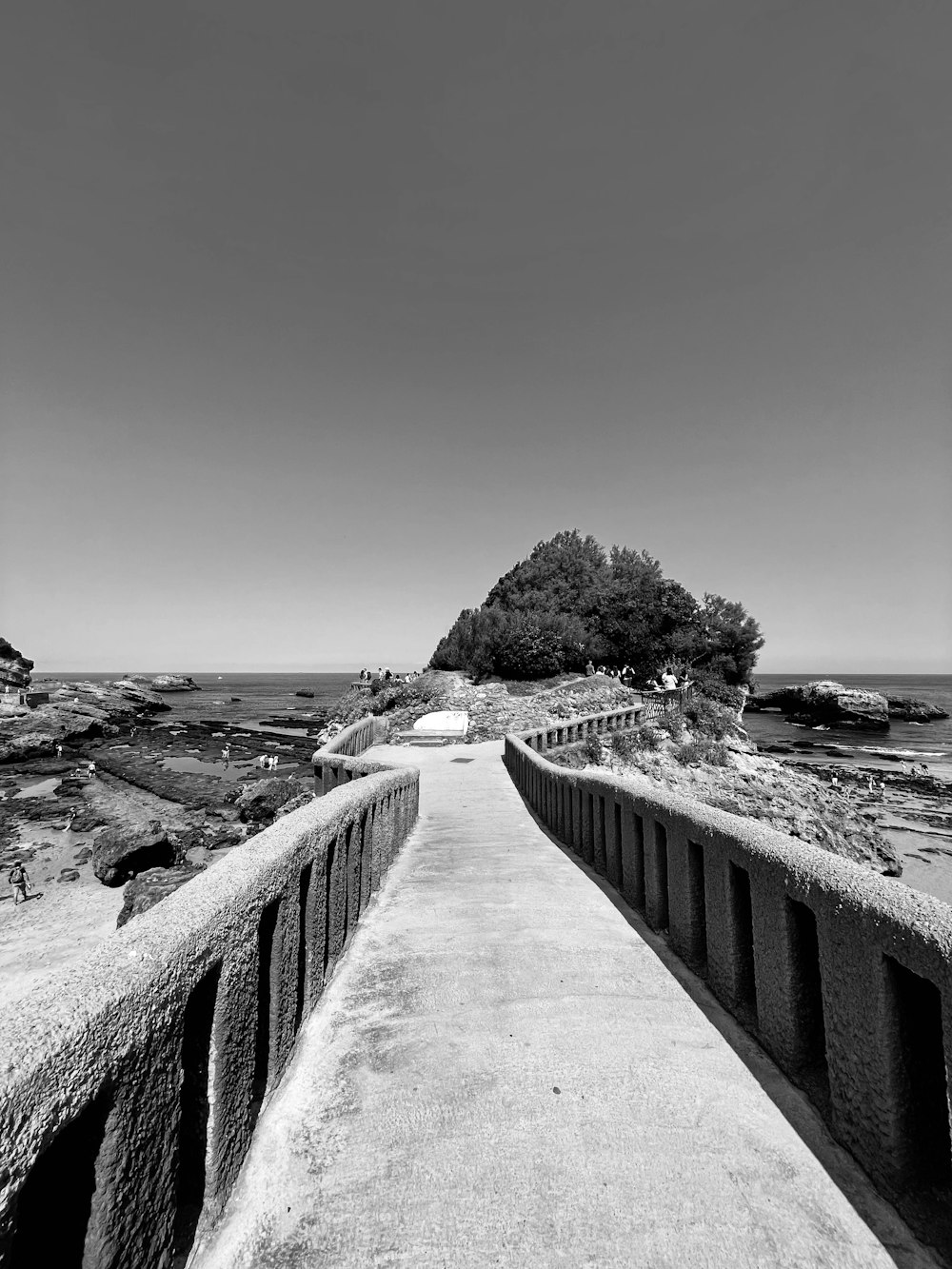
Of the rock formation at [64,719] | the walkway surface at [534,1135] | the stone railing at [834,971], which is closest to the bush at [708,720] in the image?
the stone railing at [834,971]

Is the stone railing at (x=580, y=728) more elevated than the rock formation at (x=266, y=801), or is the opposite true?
the stone railing at (x=580, y=728)

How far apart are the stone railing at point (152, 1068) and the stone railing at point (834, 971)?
2.39 meters

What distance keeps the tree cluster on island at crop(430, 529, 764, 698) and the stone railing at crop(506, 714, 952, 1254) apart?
29514mm

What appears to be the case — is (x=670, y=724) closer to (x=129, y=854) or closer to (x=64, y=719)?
(x=129, y=854)

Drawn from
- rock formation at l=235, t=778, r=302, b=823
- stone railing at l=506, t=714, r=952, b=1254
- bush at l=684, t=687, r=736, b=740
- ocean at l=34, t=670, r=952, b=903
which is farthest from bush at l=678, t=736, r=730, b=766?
stone railing at l=506, t=714, r=952, b=1254

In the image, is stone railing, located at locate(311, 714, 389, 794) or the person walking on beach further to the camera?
the person walking on beach

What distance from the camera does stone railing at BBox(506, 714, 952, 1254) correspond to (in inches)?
79.7

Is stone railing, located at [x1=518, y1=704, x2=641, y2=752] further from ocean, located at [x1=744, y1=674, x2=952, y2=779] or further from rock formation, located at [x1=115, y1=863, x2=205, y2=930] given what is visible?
ocean, located at [x1=744, y1=674, x2=952, y2=779]

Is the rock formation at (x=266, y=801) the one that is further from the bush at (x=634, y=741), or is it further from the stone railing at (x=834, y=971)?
the stone railing at (x=834, y=971)

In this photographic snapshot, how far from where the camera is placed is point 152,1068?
1.68m

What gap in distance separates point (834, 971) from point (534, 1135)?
1.40 m

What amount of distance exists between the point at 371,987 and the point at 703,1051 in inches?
75.0

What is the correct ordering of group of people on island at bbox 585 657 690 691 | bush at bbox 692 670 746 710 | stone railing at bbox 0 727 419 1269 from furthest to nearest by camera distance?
1. bush at bbox 692 670 746 710
2. group of people on island at bbox 585 657 690 691
3. stone railing at bbox 0 727 419 1269

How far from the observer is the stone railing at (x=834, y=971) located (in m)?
2.02
